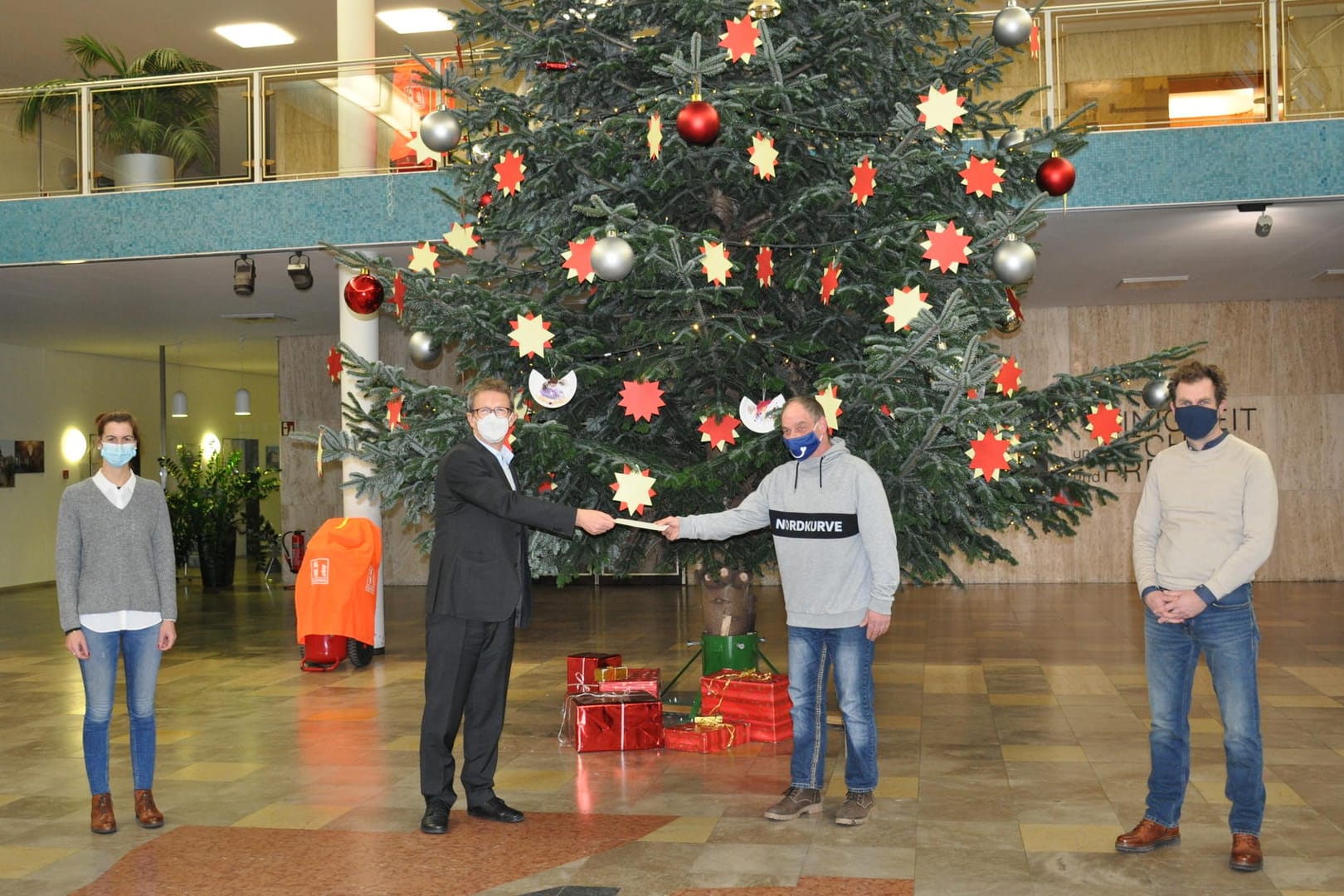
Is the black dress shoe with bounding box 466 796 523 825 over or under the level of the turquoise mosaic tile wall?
under

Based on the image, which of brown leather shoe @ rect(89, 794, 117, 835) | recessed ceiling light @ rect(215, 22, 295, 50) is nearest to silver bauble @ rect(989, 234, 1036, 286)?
brown leather shoe @ rect(89, 794, 117, 835)

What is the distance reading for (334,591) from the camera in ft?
31.4

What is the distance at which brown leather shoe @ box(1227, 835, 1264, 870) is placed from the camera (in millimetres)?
4359

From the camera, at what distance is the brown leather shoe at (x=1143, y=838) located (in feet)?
15.1

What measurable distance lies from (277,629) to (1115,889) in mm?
9735

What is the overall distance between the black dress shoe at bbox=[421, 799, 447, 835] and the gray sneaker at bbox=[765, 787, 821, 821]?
1264 millimetres

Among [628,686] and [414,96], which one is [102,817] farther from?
[414,96]

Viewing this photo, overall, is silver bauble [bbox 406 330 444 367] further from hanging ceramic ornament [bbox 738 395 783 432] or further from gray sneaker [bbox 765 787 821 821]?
gray sneaker [bbox 765 787 821 821]

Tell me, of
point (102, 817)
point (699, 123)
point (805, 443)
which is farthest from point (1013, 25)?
point (102, 817)

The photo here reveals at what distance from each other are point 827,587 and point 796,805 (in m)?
0.90

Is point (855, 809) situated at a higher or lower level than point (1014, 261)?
lower

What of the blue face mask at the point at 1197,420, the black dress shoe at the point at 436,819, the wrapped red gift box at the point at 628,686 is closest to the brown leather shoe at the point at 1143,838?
the blue face mask at the point at 1197,420

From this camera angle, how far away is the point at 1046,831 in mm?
4914

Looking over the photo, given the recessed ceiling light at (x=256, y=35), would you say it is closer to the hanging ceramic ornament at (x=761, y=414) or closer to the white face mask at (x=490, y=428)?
the hanging ceramic ornament at (x=761, y=414)
